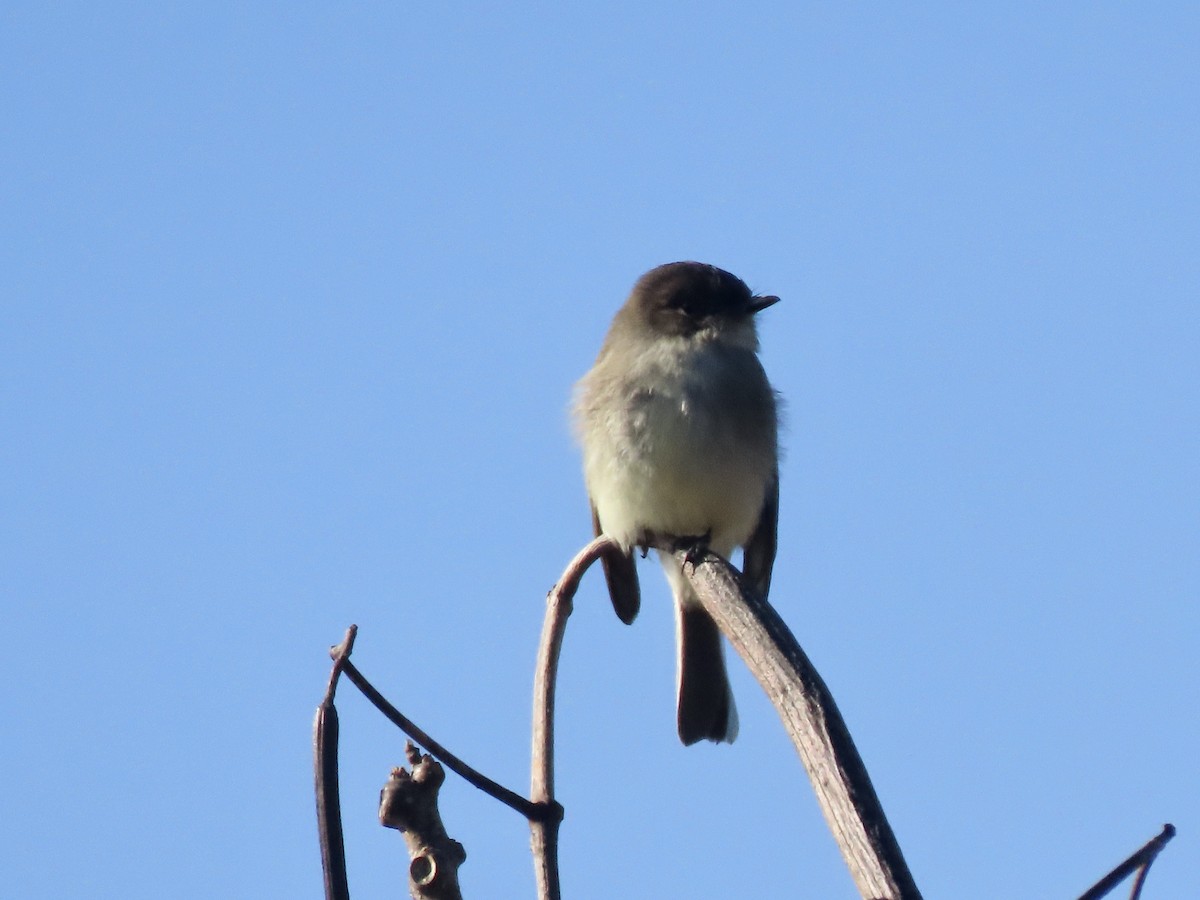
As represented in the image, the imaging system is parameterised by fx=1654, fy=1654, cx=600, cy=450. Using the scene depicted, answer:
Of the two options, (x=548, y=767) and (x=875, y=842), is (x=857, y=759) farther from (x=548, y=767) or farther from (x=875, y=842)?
(x=548, y=767)

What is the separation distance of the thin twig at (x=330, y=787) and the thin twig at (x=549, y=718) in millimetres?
303

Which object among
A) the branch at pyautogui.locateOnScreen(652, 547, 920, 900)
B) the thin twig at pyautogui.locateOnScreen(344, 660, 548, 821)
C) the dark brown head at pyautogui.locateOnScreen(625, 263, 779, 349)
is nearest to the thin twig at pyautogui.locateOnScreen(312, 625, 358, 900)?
the thin twig at pyautogui.locateOnScreen(344, 660, 548, 821)

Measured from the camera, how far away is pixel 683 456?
6.14 m

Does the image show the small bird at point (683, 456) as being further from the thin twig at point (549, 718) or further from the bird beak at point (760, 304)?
the thin twig at point (549, 718)

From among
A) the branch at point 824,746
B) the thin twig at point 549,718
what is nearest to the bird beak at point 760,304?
the thin twig at point 549,718

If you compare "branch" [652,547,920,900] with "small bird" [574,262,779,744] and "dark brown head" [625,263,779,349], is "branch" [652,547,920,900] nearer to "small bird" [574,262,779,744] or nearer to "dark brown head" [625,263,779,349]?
"small bird" [574,262,779,744]

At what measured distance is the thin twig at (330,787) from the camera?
162 cm

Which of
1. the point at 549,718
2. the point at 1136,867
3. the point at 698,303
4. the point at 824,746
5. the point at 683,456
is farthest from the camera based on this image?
the point at 698,303

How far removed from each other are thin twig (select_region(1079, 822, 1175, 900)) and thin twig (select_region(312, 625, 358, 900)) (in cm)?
72

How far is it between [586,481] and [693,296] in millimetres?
1068

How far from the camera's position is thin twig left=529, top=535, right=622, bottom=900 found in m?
1.95

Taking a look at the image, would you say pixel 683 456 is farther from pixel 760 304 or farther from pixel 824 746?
pixel 824 746

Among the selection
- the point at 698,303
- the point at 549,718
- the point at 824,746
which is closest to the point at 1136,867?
the point at 824,746

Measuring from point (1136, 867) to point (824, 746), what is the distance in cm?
37
